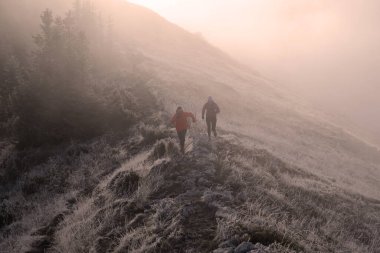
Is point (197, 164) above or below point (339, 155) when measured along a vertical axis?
above

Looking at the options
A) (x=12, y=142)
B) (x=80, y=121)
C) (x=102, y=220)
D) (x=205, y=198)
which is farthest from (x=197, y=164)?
(x=12, y=142)

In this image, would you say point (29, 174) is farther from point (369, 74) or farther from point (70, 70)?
point (369, 74)

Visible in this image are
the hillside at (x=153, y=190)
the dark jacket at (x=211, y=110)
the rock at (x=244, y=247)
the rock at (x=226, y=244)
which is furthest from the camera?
the dark jacket at (x=211, y=110)

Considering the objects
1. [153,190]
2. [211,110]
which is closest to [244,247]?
[153,190]

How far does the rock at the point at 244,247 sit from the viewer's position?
317 inches

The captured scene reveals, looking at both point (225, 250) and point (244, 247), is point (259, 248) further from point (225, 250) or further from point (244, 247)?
point (225, 250)

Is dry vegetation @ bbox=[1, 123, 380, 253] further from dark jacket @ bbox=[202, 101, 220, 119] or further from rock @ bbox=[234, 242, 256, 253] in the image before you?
dark jacket @ bbox=[202, 101, 220, 119]

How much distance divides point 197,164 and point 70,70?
15036mm

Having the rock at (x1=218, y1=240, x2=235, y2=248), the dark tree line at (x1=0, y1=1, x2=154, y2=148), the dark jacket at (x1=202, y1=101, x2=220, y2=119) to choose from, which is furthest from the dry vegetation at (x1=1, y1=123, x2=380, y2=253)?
the dark tree line at (x1=0, y1=1, x2=154, y2=148)

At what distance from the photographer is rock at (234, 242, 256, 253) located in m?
8.06

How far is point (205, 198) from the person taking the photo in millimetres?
10750

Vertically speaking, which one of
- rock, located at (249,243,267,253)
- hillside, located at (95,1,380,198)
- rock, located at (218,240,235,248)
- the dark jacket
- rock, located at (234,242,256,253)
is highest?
the dark jacket

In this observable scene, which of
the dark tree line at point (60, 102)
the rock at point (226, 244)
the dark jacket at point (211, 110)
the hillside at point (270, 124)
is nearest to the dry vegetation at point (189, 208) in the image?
the rock at point (226, 244)

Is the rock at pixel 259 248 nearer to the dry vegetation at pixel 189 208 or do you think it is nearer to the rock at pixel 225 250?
the dry vegetation at pixel 189 208
